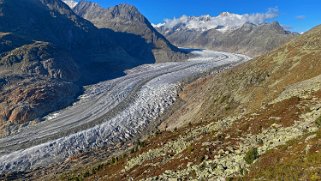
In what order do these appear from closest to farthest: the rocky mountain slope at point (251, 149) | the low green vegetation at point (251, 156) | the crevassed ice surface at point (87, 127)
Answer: the rocky mountain slope at point (251, 149) → the low green vegetation at point (251, 156) → the crevassed ice surface at point (87, 127)

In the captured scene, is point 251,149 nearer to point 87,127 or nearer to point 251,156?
point 251,156

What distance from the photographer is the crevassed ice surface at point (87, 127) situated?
74625 mm

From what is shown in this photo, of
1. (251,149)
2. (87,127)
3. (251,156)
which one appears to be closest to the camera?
(251,156)

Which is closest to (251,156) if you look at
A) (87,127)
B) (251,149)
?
(251,149)

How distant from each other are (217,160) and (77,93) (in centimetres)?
11780

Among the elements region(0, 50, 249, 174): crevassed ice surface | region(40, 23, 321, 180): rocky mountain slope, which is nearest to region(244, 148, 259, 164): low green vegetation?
region(40, 23, 321, 180): rocky mountain slope

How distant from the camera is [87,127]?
89.1m

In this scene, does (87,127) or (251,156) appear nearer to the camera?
(251,156)

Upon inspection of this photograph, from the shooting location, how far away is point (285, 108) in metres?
33.6

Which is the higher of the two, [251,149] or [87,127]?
[251,149]

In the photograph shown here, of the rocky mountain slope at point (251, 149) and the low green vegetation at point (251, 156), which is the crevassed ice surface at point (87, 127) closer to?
the rocky mountain slope at point (251, 149)

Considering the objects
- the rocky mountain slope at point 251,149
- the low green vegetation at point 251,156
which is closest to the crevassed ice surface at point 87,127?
the rocky mountain slope at point 251,149

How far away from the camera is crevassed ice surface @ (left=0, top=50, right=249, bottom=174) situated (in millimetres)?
74625

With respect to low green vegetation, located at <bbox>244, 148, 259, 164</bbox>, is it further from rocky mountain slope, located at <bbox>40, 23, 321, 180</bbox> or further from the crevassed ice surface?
the crevassed ice surface
